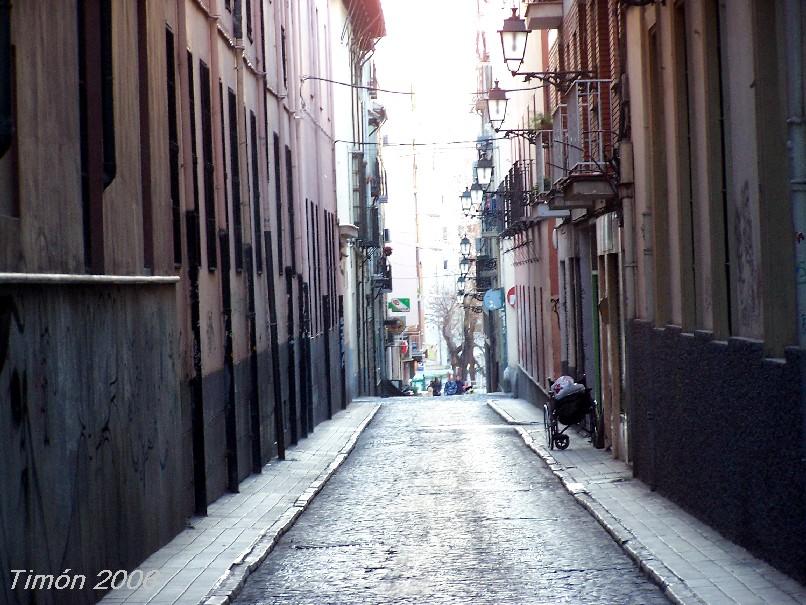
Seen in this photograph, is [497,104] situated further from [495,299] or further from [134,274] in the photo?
[495,299]

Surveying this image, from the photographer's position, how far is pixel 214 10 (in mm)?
17328

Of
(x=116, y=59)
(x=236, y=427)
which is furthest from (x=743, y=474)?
(x=236, y=427)

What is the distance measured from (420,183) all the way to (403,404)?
3375 inches

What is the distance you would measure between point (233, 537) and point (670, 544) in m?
3.95

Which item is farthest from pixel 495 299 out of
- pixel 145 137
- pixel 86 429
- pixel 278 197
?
pixel 86 429

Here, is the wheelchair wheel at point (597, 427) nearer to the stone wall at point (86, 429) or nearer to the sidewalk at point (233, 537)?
the sidewalk at point (233, 537)

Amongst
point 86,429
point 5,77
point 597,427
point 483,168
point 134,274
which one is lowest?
point 597,427

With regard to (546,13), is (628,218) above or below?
below

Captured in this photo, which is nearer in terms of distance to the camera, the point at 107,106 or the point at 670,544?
the point at 107,106

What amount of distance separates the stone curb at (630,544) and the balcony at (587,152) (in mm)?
3568

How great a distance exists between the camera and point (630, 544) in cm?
1172

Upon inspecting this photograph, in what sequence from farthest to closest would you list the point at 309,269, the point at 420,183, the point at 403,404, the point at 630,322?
the point at 420,183 < the point at 403,404 < the point at 309,269 < the point at 630,322

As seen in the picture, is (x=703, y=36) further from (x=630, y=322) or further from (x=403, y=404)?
(x=403, y=404)

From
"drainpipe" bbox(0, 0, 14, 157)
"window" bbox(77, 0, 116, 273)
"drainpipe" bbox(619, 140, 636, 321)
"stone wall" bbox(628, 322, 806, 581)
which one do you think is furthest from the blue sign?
"drainpipe" bbox(0, 0, 14, 157)
